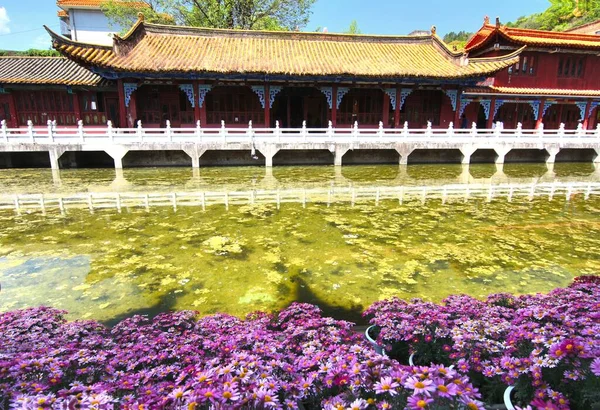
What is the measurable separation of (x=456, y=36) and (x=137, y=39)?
290ft

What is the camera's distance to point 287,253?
616 centimetres

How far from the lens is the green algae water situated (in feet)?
15.6

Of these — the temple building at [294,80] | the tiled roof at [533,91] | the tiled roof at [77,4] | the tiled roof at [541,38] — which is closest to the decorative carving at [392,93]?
the temple building at [294,80]

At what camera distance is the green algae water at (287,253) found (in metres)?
4.77

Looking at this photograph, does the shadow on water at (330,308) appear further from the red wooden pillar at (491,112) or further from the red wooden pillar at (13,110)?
the red wooden pillar at (13,110)

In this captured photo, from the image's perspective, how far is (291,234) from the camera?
7.07 meters

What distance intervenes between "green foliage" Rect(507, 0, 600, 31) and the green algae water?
44006mm

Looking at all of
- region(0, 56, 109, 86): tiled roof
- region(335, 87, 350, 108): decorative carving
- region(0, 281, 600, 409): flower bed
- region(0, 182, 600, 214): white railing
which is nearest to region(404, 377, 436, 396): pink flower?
region(0, 281, 600, 409): flower bed

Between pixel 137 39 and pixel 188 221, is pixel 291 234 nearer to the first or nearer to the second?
pixel 188 221

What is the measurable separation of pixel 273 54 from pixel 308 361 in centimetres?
1720

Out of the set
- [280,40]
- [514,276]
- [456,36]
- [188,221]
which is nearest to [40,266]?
[188,221]

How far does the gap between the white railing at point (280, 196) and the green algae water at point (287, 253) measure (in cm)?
29

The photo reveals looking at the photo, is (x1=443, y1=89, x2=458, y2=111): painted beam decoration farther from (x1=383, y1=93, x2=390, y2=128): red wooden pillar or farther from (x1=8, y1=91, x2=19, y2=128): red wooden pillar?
(x1=8, y1=91, x2=19, y2=128): red wooden pillar

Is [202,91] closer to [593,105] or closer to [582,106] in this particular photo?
[582,106]
